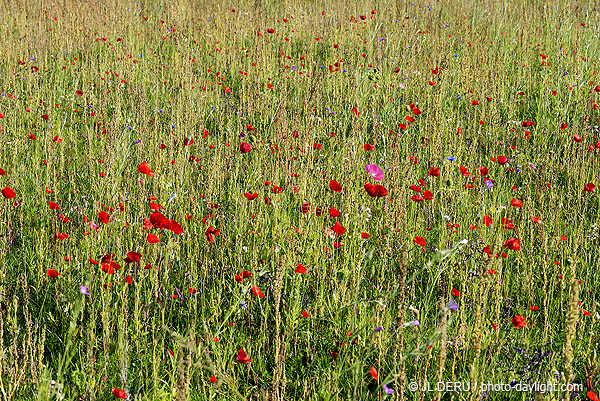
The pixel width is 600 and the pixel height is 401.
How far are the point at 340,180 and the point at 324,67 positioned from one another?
2.50m

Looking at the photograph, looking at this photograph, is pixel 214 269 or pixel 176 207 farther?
pixel 176 207

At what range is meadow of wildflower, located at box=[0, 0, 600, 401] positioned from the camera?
1707 millimetres

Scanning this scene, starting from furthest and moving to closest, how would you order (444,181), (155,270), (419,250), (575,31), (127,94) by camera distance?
1. (575,31)
2. (127,94)
3. (444,181)
4. (419,250)
5. (155,270)

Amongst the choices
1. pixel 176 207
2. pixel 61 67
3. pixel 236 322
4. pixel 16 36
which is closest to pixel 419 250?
pixel 236 322

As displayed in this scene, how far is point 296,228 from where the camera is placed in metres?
2.43

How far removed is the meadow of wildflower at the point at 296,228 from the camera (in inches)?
67.2

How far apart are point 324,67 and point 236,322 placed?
3.36 m

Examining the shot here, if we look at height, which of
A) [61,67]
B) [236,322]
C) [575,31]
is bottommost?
[236,322]

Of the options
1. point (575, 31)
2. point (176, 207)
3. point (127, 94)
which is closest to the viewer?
point (176, 207)

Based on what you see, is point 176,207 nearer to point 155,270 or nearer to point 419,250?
point 155,270

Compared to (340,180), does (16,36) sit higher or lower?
higher

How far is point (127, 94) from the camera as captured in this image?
4.47 meters

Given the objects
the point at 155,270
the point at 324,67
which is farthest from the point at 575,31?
the point at 155,270

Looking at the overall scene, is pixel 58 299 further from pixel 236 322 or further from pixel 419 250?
pixel 419 250
